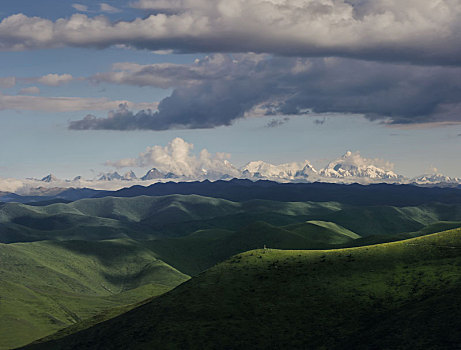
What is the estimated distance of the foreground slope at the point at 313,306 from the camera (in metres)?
124

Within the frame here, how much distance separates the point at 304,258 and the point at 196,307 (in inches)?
1769

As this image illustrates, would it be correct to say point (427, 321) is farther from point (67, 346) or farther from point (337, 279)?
point (67, 346)

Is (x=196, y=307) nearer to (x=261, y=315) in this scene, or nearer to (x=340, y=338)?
(x=261, y=315)

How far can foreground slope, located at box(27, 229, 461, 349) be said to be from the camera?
124 m

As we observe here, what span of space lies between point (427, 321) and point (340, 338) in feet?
71.6

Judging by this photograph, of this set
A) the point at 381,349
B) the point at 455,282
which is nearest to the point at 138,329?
the point at 381,349

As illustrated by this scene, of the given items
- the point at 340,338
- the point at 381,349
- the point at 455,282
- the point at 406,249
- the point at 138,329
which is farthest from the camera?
the point at 406,249

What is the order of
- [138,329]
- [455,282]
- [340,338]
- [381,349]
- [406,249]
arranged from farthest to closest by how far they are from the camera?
1. [406,249]
2. [138,329]
3. [455,282]
4. [340,338]
5. [381,349]

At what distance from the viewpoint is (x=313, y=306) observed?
486 feet

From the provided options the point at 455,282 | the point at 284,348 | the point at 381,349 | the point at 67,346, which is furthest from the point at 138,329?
the point at 455,282

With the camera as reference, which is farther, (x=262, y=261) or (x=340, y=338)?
(x=262, y=261)

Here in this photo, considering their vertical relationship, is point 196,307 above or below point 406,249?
below

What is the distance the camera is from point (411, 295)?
468 ft

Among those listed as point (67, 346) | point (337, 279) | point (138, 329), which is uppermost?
point (337, 279)
